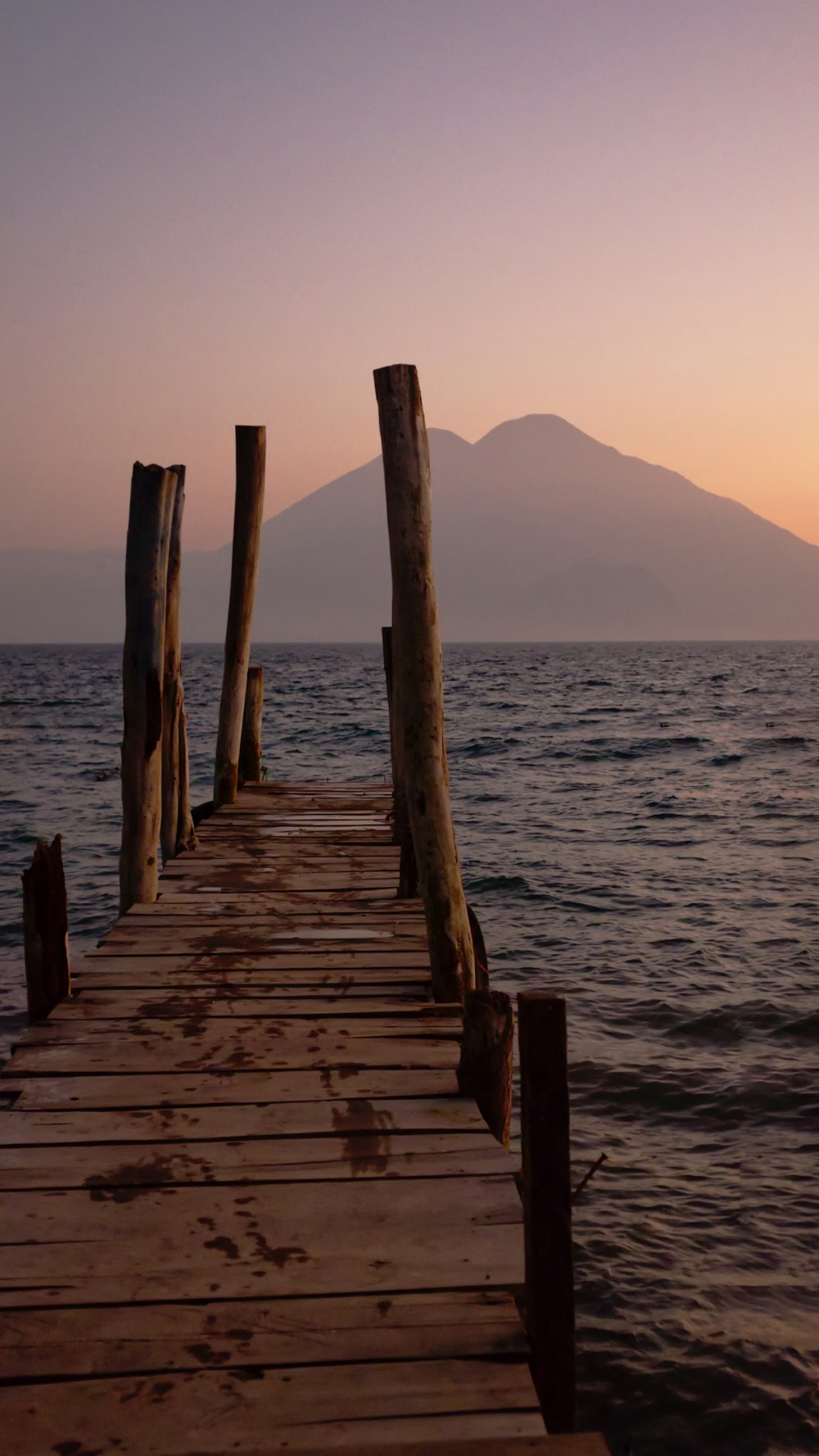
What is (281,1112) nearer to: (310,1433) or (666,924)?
(310,1433)

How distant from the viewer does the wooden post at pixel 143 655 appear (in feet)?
21.4

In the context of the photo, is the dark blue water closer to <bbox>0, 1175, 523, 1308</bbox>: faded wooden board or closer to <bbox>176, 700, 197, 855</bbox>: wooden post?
<bbox>0, 1175, 523, 1308</bbox>: faded wooden board

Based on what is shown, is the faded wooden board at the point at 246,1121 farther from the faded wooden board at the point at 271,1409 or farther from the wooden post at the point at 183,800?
the wooden post at the point at 183,800

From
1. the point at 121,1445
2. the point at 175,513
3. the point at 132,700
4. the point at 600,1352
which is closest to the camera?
the point at 121,1445

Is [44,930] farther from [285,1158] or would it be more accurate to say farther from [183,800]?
[183,800]

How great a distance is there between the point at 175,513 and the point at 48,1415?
6.80 metres

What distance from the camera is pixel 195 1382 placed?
2541 millimetres

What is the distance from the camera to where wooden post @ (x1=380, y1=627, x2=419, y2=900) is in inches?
270

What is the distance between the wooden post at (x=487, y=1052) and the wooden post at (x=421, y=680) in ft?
3.63

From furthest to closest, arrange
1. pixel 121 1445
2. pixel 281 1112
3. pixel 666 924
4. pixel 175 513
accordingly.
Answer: pixel 666 924, pixel 175 513, pixel 281 1112, pixel 121 1445

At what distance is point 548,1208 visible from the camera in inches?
106

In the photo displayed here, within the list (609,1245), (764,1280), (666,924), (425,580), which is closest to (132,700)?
(425,580)

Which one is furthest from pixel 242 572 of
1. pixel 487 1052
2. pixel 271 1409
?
pixel 271 1409

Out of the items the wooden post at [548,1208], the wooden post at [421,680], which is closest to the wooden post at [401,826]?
the wooden post at [421,680]
